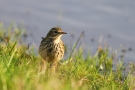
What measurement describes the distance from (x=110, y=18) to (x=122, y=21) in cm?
34

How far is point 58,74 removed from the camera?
6.59 meters

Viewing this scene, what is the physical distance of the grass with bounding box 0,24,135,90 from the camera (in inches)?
189

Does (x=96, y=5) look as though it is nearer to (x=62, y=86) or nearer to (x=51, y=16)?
(x=51, y=16)

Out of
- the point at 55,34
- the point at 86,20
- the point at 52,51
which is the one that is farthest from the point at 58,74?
the point at 86,20

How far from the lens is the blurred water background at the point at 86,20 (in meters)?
11.7

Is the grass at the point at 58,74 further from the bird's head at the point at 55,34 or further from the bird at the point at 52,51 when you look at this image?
the bird's head at the point at 55,34

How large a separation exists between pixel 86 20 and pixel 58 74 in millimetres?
5968

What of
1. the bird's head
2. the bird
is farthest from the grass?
the bird's head

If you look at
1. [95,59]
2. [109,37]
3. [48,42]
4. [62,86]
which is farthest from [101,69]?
[62,86]

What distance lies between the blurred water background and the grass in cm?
103

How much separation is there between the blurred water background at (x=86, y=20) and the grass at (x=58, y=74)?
1027 millimetres

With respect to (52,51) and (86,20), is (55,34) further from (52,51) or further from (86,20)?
(86,20)

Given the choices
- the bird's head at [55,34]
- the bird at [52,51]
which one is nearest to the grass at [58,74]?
the bird at [52,51]

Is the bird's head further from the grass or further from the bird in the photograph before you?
the grass
